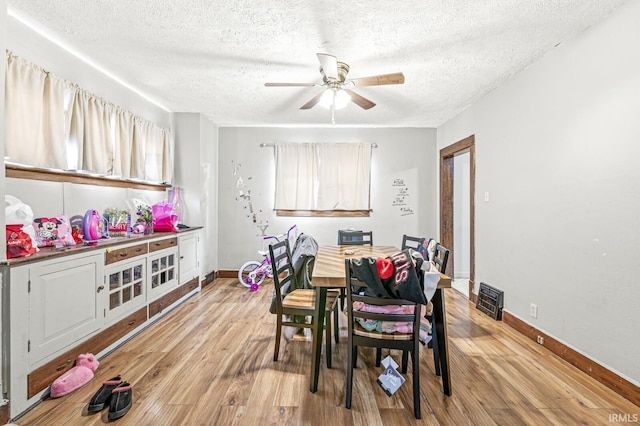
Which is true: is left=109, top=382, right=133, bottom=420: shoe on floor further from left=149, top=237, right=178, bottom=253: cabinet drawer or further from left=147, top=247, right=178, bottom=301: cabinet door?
left=149, top=237, right=178, bottom=253: cabinet drawer

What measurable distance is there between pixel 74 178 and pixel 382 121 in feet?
12.9

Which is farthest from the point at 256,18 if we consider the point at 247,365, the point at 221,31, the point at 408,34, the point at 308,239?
the point at 247,365

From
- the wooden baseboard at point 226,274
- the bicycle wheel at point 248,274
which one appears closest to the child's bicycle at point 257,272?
the bicycle wheel at point 248,274

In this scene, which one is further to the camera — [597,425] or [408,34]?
[408,34]

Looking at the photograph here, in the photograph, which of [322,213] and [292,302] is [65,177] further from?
[322,213]

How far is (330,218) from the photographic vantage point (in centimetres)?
519

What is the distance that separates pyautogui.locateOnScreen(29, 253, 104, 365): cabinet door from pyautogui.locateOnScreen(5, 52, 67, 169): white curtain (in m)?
0.87

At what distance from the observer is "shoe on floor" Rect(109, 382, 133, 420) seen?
1.79 meters

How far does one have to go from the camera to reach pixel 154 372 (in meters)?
2.28

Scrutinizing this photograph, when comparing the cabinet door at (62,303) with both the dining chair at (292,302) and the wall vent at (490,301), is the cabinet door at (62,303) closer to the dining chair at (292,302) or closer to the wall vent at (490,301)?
the dining chair at (292,302)

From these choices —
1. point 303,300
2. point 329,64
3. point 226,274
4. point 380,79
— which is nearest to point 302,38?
point 329,64

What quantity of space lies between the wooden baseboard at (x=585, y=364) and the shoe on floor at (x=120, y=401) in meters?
3.08

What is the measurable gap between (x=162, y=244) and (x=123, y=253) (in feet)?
2.27

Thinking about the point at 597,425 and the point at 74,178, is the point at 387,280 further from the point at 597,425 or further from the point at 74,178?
the point at 74,178
